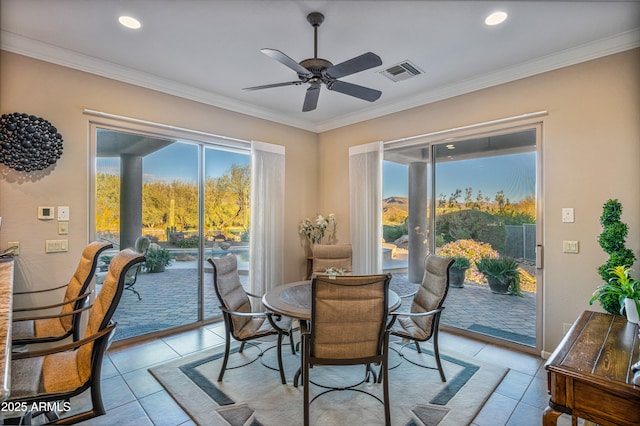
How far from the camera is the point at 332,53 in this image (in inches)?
113

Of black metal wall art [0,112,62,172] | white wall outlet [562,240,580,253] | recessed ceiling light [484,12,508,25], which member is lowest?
white wall outlet [562,240,580,253]

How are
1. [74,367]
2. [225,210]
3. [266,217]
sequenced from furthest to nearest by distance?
[266,217] → [225,210] → [74,367]

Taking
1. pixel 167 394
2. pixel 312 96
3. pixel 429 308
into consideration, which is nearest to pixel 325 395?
pixel 429 308

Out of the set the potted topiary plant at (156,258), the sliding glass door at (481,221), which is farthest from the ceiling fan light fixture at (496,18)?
the potted topiary plant at (156,258)

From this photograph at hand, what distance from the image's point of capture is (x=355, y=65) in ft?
6.89

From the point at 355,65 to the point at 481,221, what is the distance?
2.41 metres

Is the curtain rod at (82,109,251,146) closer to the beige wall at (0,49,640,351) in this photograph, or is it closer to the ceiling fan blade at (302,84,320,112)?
the beige wall at (0,49,640,351)

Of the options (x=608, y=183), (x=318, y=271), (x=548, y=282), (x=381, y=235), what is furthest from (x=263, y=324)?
(x=608, y=183)

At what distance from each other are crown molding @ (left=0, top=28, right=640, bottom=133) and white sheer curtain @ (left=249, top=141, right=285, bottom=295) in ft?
1.92

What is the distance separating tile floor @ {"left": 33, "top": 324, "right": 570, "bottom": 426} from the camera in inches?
82.9

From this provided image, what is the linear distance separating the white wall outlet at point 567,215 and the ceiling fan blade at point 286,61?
8.66 ft

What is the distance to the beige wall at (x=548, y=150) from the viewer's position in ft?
8.55

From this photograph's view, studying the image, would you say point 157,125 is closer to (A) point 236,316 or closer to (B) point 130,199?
(B) point 130,199

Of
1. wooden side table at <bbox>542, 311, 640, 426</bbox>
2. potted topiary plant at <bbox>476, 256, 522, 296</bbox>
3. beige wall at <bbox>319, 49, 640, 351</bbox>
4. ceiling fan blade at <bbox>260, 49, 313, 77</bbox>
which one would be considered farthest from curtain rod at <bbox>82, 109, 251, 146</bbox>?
wooden side table at <bbox>542, 311, 640, 426</bbox>
